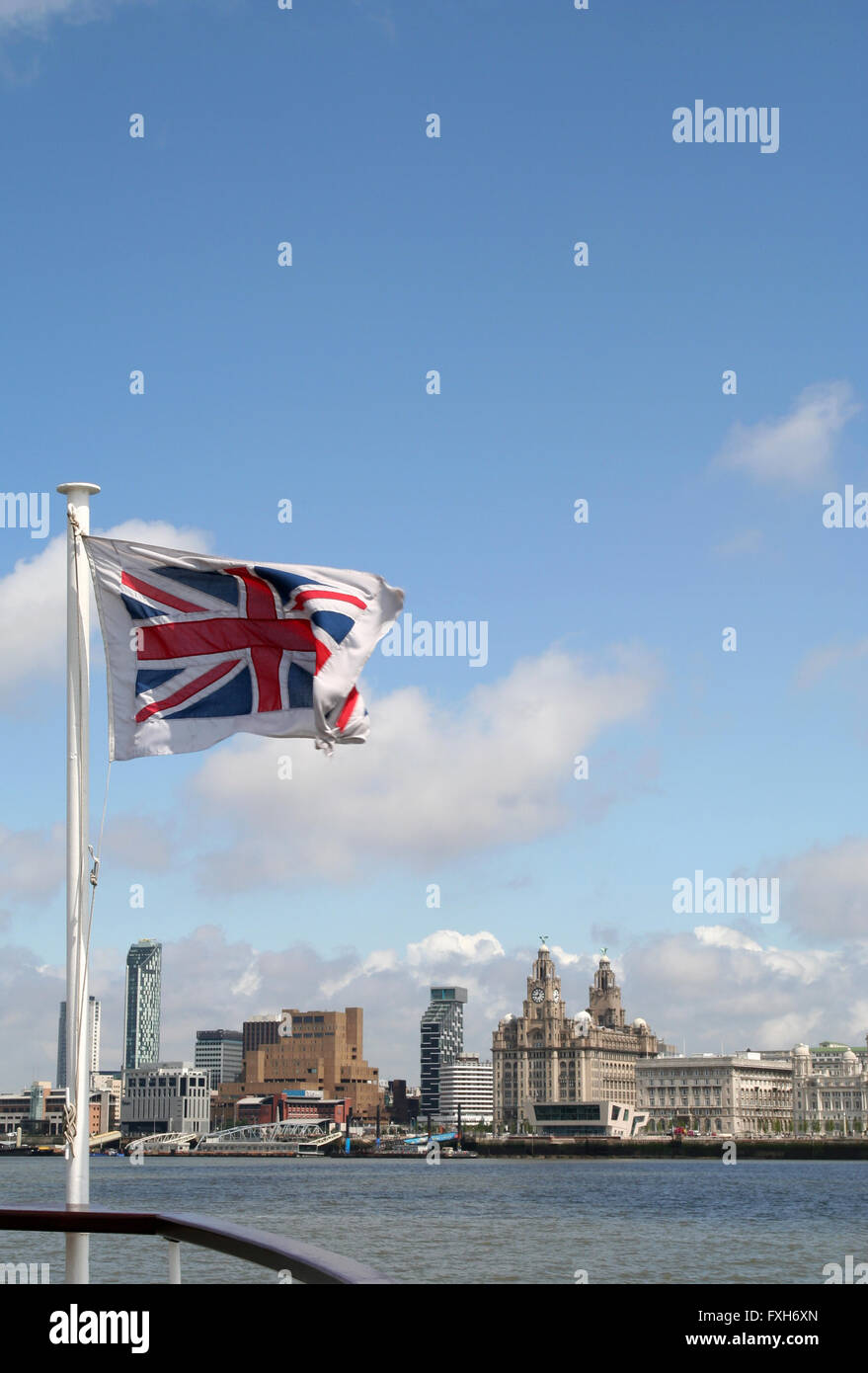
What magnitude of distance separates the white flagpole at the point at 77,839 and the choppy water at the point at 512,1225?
1162 mm

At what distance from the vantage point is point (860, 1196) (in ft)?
297

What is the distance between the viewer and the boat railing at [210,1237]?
5.41 m

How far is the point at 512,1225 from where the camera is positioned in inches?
2229

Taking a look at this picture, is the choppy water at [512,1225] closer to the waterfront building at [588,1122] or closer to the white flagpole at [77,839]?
the white flagpole at [77,839]

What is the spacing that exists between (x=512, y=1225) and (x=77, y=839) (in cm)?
5147

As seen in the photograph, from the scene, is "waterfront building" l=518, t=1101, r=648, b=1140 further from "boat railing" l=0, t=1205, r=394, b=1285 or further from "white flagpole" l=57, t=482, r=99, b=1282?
"boat railing" l=0, t=1205, r=394, b=1285

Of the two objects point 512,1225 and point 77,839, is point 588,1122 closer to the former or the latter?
point 512,1225

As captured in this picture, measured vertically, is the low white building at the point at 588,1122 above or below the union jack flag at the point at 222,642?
below
